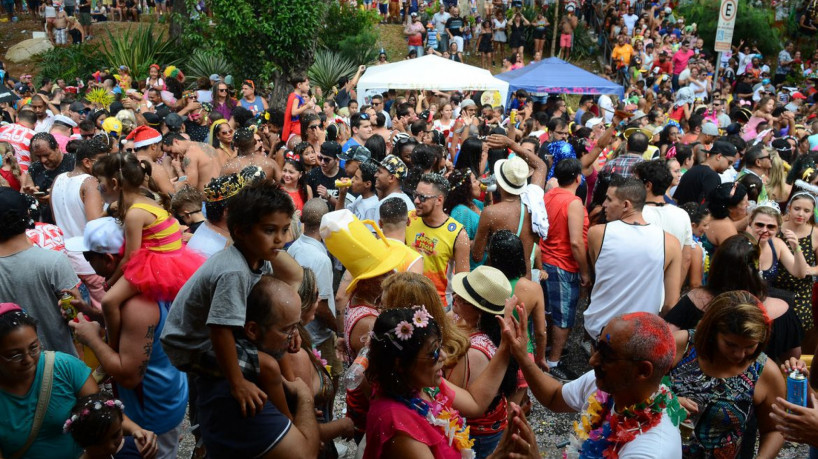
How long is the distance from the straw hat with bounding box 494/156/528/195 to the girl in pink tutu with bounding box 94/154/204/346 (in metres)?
2.87

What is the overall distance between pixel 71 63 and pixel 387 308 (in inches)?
820

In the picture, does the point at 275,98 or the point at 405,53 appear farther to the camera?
the point at 405,53

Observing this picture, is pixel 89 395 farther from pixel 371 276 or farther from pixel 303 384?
pixel 371 276

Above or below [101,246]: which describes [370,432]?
below

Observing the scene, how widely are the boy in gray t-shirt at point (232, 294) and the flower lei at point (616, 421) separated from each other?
1269mm

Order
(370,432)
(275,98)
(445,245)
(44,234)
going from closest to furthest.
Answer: (370,432) < (44,234) < (445,245) < (275,98)

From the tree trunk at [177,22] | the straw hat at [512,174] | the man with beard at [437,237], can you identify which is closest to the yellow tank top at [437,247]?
the man with beard at [437,237]

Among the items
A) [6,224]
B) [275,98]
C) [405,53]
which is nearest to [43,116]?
[275,98]

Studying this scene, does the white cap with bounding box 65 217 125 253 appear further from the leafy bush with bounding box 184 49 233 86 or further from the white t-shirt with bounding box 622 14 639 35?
the white t-shirt with bounding box 622 14 639 35

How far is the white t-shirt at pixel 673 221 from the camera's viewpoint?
215 inches

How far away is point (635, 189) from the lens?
488 cm

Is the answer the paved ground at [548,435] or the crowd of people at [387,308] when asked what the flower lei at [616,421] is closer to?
the crowd of people at [387,308]

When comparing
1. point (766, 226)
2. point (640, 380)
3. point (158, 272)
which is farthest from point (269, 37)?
point (640, 380)

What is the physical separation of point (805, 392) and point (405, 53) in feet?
72.6
